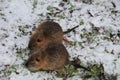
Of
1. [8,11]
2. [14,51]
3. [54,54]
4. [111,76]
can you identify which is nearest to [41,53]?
[54,54]

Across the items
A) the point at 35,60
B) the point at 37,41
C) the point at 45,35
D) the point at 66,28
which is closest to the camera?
the point at 35,60

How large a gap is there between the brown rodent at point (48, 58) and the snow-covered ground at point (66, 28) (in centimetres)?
14

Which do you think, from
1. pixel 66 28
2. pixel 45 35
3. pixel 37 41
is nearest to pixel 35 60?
pixel 37 41

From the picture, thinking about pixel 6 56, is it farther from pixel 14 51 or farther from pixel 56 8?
pixel 56 8

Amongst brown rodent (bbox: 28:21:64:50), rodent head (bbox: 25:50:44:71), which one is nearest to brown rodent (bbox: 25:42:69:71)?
rodent head (bbox: 25:50:44:71)

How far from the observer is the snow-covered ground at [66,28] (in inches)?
187

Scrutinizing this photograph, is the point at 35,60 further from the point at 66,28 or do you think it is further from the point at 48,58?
the point at 66,28

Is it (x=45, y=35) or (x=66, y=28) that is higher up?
(x=45, y=35)

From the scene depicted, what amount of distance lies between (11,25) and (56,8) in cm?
91

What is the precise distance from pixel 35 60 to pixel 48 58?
0.65 feet

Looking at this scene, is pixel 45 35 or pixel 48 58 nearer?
pixel 48 58

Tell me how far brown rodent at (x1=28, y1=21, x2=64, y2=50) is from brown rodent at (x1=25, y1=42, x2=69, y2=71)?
0.12 m

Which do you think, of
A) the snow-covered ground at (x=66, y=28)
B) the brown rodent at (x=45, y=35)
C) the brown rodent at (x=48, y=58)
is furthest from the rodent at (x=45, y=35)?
the snow-covered ground at (x=66, y=28)

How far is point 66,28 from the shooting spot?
5441 millimetres
